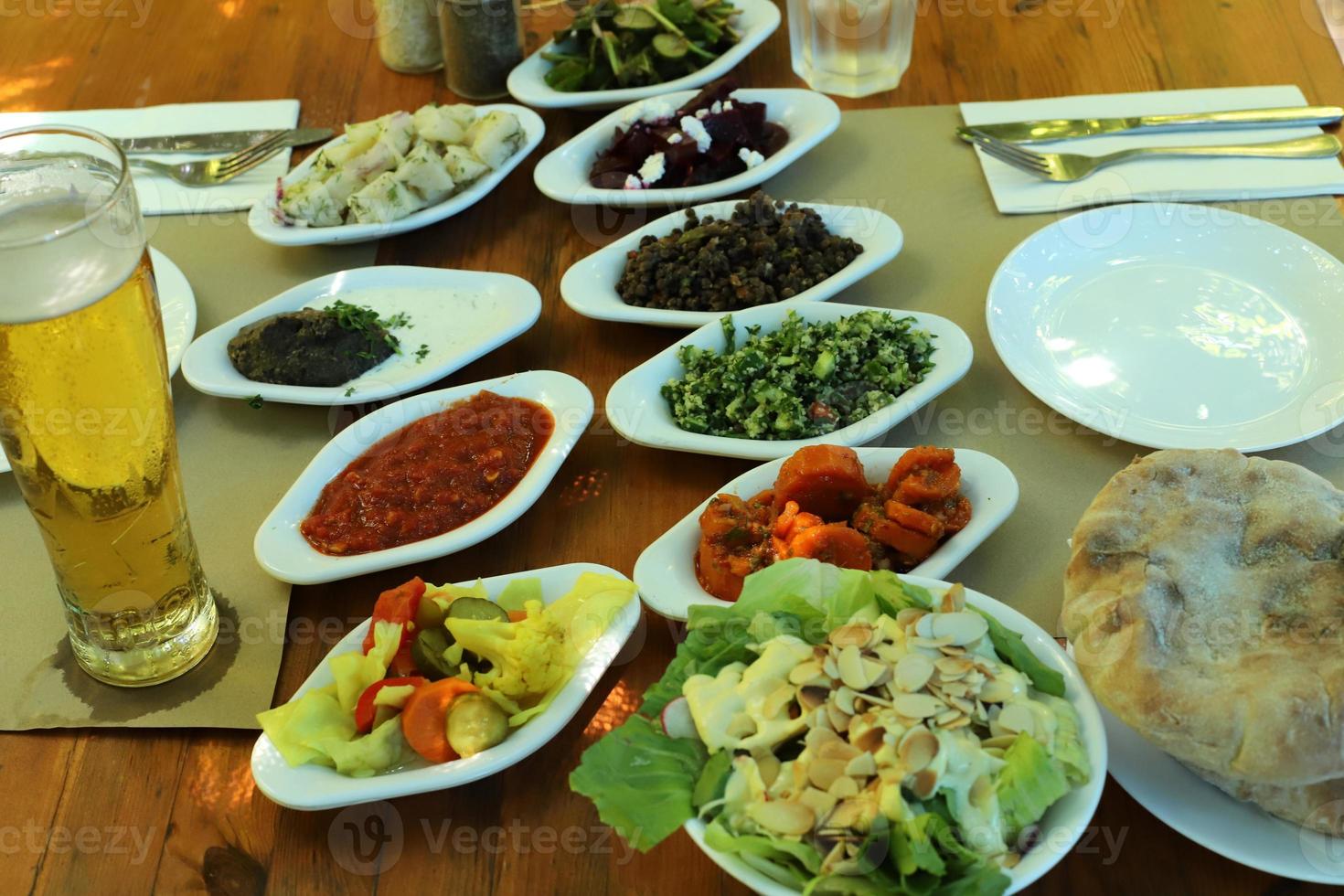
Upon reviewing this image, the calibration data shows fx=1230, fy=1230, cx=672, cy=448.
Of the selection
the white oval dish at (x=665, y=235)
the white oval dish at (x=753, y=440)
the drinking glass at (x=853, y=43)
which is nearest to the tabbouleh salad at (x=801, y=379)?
the white oval dish at (x=753, y=440)

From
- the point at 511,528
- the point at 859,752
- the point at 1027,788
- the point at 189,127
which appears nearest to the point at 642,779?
the point at 859,752

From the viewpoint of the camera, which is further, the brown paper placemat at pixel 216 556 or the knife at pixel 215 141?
the knife at pixel 215 141

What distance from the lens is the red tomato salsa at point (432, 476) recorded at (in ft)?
5.90

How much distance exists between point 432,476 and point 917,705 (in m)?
0.88

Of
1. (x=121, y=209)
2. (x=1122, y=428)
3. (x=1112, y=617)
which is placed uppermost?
(x=121, y=209)

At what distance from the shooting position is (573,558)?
183cm

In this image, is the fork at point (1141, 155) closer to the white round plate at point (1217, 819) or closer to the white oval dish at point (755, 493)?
the white oval dish at point (755, 493)

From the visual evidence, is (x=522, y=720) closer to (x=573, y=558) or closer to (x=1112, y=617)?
(x=573, y=558)

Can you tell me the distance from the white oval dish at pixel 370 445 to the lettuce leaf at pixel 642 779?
0.52m

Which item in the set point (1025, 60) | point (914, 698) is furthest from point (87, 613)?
point (1025, 60)

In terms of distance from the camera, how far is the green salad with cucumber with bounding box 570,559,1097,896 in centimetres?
120

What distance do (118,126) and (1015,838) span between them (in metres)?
2.51

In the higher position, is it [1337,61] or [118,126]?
[1337,61]

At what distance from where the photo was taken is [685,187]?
244cm
